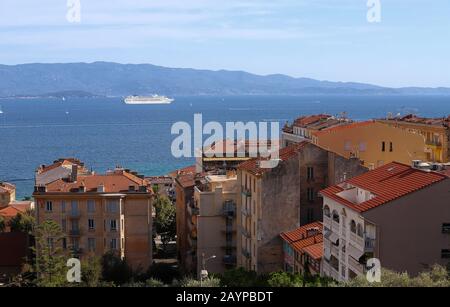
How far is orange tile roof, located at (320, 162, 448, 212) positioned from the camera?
87.6 ft

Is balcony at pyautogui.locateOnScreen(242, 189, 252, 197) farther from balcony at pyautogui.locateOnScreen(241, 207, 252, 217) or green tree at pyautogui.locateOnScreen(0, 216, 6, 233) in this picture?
green tree at pyautogui.locateOnScreen(0, 216, 6, 233)

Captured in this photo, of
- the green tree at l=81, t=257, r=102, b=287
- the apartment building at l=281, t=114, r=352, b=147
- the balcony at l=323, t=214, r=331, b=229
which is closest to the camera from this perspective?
the balcony at l=323, t=214, r=331, b=229

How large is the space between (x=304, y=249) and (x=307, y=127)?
3552 cm

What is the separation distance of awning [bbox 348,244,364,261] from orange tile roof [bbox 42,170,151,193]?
1804 centimetres

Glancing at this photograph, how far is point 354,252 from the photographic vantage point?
2806 cm

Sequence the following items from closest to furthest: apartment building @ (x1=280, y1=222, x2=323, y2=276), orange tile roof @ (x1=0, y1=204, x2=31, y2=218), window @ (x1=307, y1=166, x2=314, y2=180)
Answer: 1. apartment building @ (x1=280, y1=222, x2=323, y2=276)
2. window @ (x1=307, y1=166, x2=314, y2=180)
3. orange tile roof @ (x1=0, y1=204, x2=31, y2=218)

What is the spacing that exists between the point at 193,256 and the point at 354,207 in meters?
19.7

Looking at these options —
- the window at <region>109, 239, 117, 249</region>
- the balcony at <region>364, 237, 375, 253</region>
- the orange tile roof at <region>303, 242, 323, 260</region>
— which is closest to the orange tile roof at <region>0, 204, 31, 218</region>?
the window at <region>109, 239, 117, 249</region>

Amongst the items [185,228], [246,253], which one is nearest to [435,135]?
[185,228]

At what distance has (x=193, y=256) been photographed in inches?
1827

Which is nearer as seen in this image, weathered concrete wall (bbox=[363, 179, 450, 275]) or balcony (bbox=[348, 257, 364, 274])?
weathered concrete wall (bbox=[363, 179, 450, 275])

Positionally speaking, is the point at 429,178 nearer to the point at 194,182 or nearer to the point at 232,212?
the point at 232,212

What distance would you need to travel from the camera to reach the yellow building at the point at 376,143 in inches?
1950
